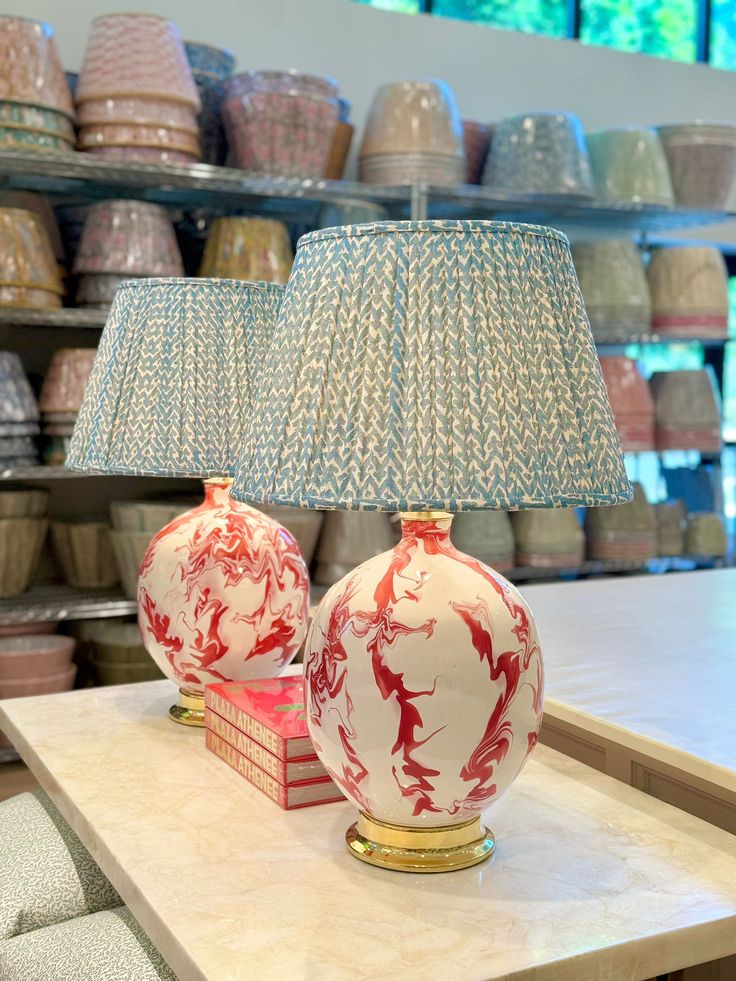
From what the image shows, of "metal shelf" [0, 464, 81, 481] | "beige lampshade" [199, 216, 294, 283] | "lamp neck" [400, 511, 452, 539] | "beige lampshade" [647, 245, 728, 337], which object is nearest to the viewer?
"lamp neck" [400, 511, 452, 539]

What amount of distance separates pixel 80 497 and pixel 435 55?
1.97m

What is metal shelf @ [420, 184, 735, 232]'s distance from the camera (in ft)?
11.4

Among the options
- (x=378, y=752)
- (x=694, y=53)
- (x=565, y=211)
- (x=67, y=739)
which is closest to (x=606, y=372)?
(x=565, y=211)

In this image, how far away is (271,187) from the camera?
3.18 metres

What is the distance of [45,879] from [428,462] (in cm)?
76

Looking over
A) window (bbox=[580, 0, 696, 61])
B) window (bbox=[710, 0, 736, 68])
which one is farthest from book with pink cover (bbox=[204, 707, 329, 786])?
window (bbox=[710, 0, 736, 68])

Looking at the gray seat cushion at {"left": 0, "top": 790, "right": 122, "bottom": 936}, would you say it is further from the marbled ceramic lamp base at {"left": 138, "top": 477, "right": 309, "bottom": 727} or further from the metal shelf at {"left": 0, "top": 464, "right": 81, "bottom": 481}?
the metal shelf at {"left": 0, "top": 464, "right": 81, "bottom": 481}

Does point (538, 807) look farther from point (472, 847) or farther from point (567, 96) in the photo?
point (567, 96)

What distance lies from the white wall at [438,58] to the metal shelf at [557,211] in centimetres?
41

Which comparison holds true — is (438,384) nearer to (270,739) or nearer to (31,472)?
(270,739)

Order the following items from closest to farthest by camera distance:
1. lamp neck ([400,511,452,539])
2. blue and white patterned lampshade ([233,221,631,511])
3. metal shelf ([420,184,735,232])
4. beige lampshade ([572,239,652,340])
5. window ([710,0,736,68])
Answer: blue and white patterned lampshade ([233,221,631,511]) → lamp neck ([400,511,452,539]) → metal shelf ([420,184,735,232]) → beige lampshade ([572,239,652,340]) → window ([710,0,736,68])

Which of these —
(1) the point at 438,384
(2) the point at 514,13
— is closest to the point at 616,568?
(2) the point at 514,13

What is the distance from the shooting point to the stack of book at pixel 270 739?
1162 millimetres

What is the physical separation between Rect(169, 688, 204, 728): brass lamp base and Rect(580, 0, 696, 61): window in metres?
3.64
